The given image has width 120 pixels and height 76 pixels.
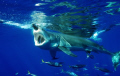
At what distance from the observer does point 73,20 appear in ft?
43.3

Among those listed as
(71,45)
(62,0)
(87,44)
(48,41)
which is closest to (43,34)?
(48,41)

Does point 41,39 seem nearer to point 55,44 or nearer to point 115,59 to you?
point 55,44

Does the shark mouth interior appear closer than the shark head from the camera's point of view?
No

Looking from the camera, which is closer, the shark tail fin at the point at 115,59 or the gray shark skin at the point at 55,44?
the gray shark skin at the point at 55,44

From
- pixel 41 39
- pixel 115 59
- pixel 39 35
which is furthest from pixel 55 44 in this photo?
pixel 115 59

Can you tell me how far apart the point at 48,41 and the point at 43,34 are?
1.31 feet

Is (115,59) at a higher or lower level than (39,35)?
lower

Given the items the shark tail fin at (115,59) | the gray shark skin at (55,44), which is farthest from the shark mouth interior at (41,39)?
the shark tail fin at (115,59)

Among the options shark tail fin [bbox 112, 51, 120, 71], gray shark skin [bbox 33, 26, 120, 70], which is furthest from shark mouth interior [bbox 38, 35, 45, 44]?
shark tail fin [bbox 112, 51, 120, 71]

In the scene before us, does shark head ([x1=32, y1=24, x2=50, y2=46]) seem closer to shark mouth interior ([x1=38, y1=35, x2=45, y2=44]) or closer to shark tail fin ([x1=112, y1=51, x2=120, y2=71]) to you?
shark mouth interior ([x1=38, y1=35, x2=45, y2=44])

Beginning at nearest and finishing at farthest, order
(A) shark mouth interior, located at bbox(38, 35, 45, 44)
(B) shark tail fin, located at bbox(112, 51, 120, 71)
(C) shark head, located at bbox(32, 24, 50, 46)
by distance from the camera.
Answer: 1. (C) shark head, located at bbox(32, 24, 50, 46)
2. (A) shark mouth interior, located at bbox(38, 35, 45, 44)
3. (B) shark tail fin, located at bbox(112, 51, 120, 71)

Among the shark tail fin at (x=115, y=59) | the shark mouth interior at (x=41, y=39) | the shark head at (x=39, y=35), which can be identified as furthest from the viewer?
the shark tail fin at (x=115, y=59)

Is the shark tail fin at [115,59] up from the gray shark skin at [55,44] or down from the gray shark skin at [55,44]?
down

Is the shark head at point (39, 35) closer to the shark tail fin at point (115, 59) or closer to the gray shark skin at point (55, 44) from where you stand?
the gray shark skin at point (55, 44)
